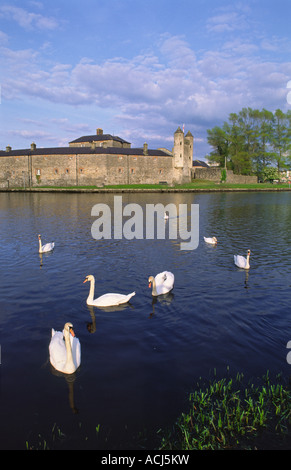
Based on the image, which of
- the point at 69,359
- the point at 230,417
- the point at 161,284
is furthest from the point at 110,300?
the point at 230,417

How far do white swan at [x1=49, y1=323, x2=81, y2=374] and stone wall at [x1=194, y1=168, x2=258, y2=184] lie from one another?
255 feet

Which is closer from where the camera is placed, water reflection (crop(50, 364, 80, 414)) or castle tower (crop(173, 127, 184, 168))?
water reflection (crop(50, 364, 80, 414))

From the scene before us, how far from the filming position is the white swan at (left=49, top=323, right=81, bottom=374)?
5.43 meters

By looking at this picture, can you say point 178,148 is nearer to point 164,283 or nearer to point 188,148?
point 188,148

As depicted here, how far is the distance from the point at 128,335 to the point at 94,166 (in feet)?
224

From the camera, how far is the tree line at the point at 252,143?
79188mm

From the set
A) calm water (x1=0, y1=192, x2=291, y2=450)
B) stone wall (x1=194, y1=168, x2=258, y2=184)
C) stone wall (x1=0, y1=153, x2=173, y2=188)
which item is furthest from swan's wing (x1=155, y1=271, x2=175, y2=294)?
stone wall (x1=194, y1=168, x2=258, y2=184)

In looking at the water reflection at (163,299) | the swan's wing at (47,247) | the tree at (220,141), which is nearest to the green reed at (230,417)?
the water reflection at (163,299)

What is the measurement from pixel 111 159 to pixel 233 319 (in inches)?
2653

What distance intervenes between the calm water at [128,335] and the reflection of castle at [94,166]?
60369mm

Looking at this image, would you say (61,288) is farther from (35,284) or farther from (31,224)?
(31,224)

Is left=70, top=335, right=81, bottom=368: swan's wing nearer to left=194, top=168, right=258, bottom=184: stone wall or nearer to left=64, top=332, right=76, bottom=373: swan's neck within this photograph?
left=64, top=332, right=76, bottom=373: swan's neck

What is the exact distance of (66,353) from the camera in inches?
223

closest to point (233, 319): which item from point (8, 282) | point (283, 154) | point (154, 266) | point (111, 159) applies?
point (154, 266)
